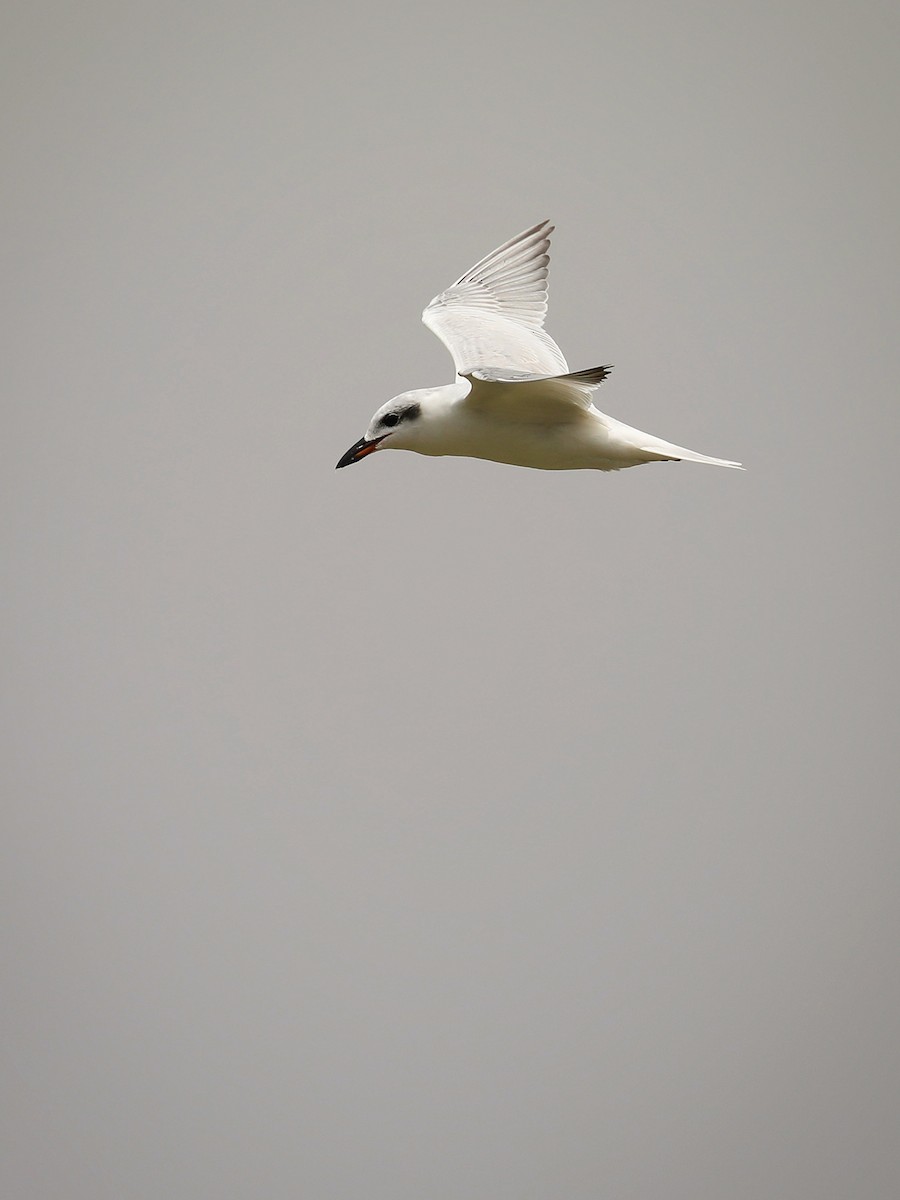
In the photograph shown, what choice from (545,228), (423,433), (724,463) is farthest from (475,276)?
(724,463)

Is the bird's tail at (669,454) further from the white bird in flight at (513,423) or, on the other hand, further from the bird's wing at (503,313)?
the bird's wing at (503,313)

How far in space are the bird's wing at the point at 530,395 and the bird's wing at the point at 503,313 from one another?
29 centimetres

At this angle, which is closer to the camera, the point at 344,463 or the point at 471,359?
the point at 344,463

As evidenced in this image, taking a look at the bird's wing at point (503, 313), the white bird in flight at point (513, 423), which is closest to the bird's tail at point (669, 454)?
the white bird in flight at point (513, 423)

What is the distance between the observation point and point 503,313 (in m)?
3.89

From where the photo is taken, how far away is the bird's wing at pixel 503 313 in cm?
353

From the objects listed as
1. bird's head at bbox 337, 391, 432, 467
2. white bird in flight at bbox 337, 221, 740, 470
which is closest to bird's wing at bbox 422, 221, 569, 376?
white bird in flight at bbox 337, 221, 740, 470

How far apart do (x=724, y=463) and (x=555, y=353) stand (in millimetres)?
763

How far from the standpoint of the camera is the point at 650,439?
3.19m

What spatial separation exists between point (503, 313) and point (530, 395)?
89 cm

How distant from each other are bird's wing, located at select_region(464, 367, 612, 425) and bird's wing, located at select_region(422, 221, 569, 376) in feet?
0.94

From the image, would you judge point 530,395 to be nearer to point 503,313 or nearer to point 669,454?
point 669,454

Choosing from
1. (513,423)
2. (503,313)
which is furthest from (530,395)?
(503,313)

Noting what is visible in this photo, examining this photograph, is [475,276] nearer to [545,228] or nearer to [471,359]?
[545,228]
